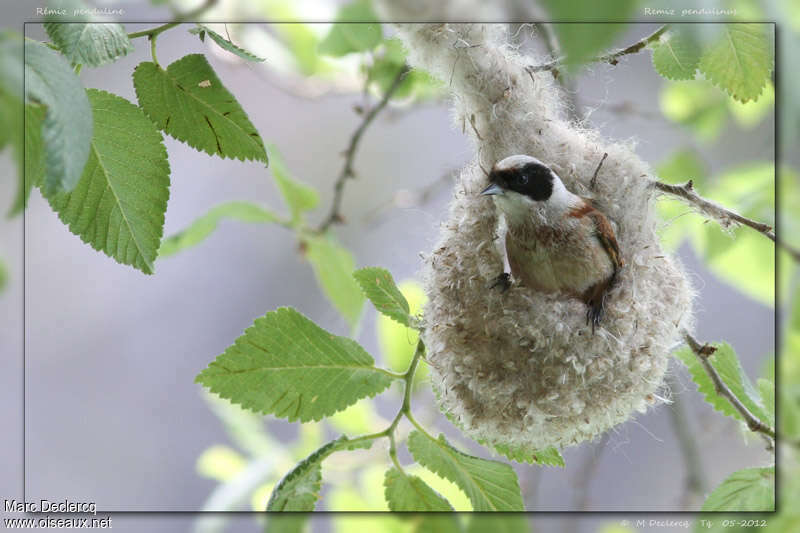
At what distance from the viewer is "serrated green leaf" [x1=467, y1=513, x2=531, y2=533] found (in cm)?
108

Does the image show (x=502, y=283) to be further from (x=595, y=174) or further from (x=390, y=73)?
(x=390, y=73)

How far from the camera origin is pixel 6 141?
0.50 m

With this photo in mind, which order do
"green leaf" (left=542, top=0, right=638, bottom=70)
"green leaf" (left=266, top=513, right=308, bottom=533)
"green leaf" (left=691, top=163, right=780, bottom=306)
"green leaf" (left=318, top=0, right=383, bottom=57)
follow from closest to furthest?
"green leaf" (left=542, top=0, right=638, bottom=70) < "green leaf" (left=266, top=513, right=308, bottom=533) < "green leaf" (left=318, top=0, right=383, bottom=57) < "green leaf" (left=691, top=163, right=780, bottom=306)

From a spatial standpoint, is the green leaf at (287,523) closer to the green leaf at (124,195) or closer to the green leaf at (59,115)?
the green leaf at (124,195)

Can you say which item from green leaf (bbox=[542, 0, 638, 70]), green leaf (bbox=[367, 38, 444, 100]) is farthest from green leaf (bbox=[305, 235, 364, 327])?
green leaf (bbox=[542, 0, 638, 70])

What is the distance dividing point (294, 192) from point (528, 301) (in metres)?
0.70

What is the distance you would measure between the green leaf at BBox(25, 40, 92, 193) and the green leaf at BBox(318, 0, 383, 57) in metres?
0.67

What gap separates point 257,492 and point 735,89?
144 centimetres

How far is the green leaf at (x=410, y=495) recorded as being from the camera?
1067 mm

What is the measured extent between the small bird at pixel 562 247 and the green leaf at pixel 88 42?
21.9 inches

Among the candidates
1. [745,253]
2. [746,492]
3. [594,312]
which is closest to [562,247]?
[594,312]

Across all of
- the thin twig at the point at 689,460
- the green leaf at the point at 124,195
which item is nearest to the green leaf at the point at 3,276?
the green leaf at the point at 124,195

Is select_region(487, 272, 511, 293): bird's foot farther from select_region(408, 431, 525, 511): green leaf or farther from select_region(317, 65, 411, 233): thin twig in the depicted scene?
select_region(317, 65, 411, 233): thin twig

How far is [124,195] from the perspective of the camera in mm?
907
